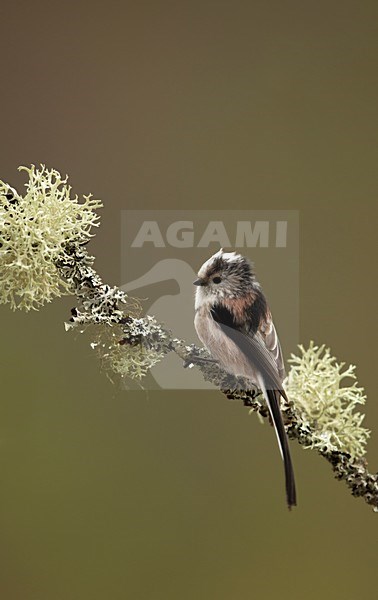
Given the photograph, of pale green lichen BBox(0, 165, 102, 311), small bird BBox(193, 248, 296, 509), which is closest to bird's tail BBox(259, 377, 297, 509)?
small bird BBox(193, 248, 296, 509)

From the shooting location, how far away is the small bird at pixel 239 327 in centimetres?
80

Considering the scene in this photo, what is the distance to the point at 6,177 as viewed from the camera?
42.1 inches

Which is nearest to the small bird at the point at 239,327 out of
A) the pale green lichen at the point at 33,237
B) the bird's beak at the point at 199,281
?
the bird's beak at the point at 199,281

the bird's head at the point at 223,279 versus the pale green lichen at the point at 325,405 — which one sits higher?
the bird's head at the point at 223,279

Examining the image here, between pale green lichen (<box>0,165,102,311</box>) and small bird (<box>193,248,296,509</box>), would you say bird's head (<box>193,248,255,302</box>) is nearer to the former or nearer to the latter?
small bird (<box>193,248,296,509</box>)

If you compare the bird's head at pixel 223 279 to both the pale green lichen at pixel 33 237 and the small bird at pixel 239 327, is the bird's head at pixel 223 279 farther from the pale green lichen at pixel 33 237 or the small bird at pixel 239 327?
the pale green lichen at pixel 33 237

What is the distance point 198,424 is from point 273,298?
26cm

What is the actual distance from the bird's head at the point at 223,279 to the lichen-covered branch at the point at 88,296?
0.07 meters

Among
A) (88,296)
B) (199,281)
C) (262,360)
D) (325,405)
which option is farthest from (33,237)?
(325,405)

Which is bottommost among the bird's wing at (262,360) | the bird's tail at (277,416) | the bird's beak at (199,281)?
the bird's tail at (277,416)

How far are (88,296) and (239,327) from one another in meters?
0.19

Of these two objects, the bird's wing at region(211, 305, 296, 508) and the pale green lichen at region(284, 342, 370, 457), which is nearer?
the bird's wing at region(211, 305, 296, 508)

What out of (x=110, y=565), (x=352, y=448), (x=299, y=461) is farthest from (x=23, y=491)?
(x=352, y=448)

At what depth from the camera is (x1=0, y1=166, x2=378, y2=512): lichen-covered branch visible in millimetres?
782
